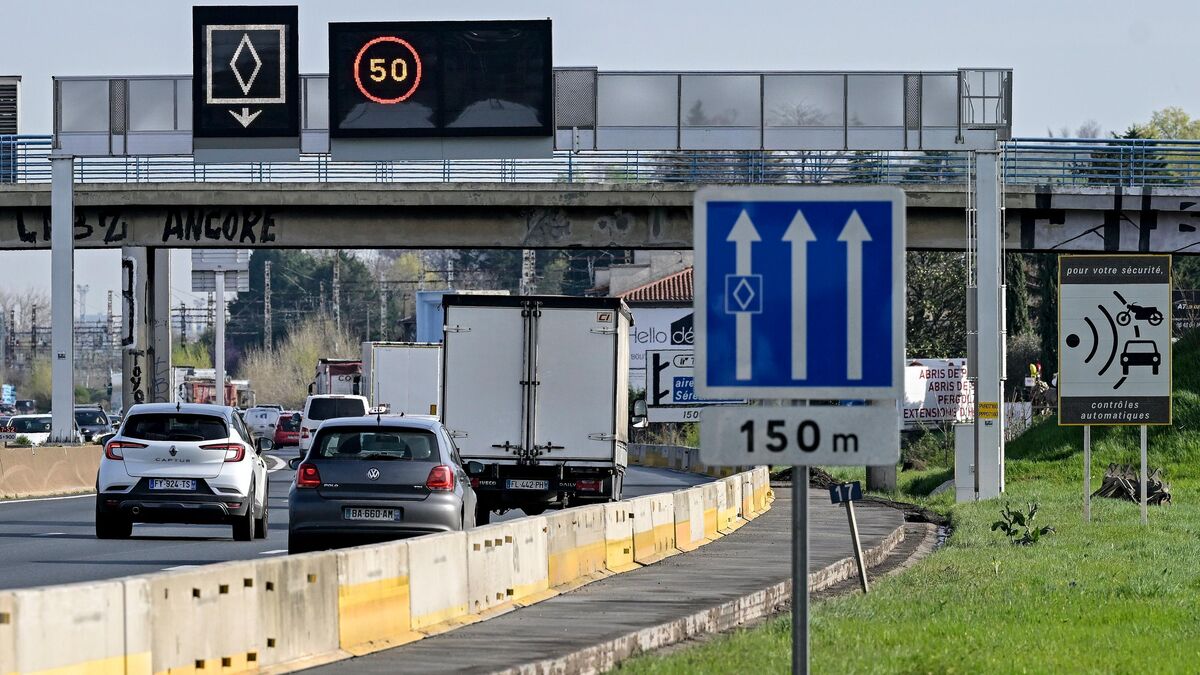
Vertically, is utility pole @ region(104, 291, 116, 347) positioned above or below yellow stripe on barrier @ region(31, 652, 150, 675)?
above

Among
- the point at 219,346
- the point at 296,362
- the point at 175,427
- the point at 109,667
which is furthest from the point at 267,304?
the point at 109,667

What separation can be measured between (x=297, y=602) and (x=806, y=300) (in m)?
5.57

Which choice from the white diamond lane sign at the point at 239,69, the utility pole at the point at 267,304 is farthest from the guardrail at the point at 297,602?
the utility pole at the point at 267,304

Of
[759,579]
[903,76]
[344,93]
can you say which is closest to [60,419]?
[344,93]

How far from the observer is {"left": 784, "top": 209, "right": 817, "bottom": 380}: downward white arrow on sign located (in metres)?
6.66

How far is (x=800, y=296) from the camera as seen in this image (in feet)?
21.9

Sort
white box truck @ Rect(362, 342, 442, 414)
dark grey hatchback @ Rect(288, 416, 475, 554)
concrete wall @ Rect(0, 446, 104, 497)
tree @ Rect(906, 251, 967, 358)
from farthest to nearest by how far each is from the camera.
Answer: tree @ Rect(906, 251, 967, 358), white box truck @ Rect(362, 342, 442, 414), concrete wall @ Rect(0, 446, 104, 497), dark grey hatchback @ Rect(288, 416, 475, 554)

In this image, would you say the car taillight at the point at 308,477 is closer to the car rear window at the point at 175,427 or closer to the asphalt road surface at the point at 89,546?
the asphalt road surface at the point at 89,546

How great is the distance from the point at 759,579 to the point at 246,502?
24.6ft

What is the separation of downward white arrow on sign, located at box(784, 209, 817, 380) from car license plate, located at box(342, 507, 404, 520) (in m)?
12.9

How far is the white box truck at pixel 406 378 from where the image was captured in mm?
48844

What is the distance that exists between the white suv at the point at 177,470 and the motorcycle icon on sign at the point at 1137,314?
1227 centimetres

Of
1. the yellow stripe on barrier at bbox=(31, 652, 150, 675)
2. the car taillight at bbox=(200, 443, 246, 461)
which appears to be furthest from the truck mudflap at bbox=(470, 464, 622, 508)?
the yellow stripe on barrier at bbox=(31, 652, 150, 675)

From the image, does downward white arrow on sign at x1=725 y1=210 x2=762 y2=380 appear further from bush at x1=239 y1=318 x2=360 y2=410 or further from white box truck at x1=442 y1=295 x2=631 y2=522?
bush at x1=239 y1=318 x2=360 y2=410
